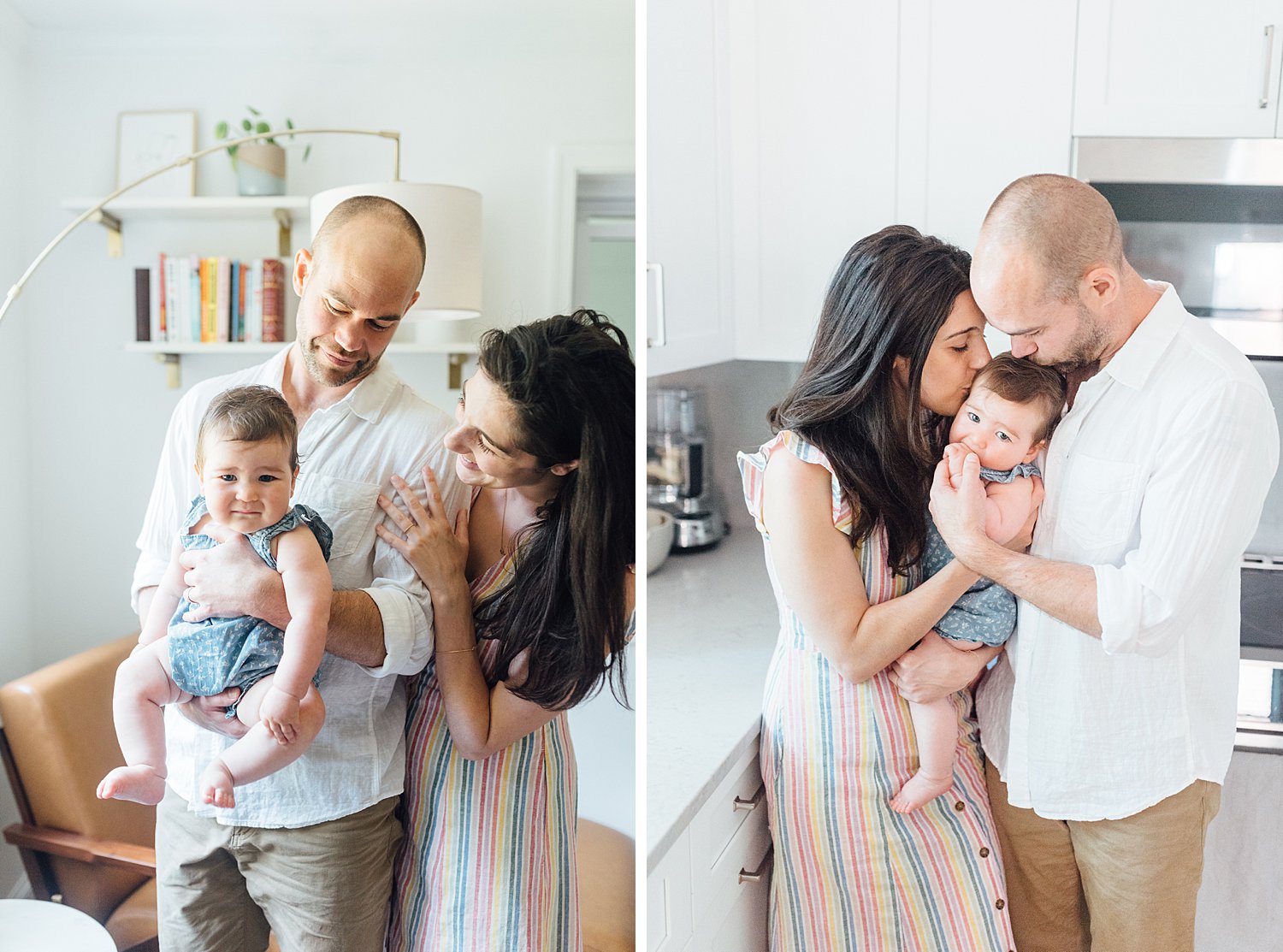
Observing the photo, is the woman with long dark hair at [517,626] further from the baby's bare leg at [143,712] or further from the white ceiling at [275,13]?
the white ceiling at [275,13]

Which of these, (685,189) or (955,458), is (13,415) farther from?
Answer: (955,458)

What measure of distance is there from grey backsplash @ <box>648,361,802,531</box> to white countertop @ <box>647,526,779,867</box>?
2.2 inches

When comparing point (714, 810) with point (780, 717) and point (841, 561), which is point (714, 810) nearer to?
point (780, 717)

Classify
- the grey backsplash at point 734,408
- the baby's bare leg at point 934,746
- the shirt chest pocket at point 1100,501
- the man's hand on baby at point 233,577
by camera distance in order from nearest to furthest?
1. the man's hand on baby at point 233,577
2. the shirt chest pocket at point 1100,501
3. the baby's bare leg at point 934,746
4. the grey backsplash at point 734,408

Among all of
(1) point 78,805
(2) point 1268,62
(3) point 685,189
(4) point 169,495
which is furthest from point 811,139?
(1) point 78,805

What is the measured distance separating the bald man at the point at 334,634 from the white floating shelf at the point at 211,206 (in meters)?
0.04

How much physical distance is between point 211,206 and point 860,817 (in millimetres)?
941

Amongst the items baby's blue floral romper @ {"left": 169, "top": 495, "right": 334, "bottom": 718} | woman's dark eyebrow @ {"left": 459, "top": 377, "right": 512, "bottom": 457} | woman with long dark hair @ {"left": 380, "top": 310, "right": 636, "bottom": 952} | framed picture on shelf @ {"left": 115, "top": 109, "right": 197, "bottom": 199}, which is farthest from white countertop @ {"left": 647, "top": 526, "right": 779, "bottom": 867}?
framed picture on shelf @ {"left": 115, "top": 109, "right": 197, "bottom": 199}

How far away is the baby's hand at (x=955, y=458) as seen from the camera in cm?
91

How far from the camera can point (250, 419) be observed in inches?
31.4

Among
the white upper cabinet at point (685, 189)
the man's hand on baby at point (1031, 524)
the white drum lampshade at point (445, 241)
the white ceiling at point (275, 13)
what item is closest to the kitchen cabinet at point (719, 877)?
the man's hand on baby at point (1031, 524)

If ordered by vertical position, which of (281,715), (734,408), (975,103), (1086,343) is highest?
(975,103)

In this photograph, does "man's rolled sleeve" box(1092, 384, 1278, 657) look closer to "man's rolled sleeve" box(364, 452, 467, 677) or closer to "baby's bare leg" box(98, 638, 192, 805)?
"man's rolled sleeve" box(364, 452, 467, 677)

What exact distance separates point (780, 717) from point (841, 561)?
224 mm
